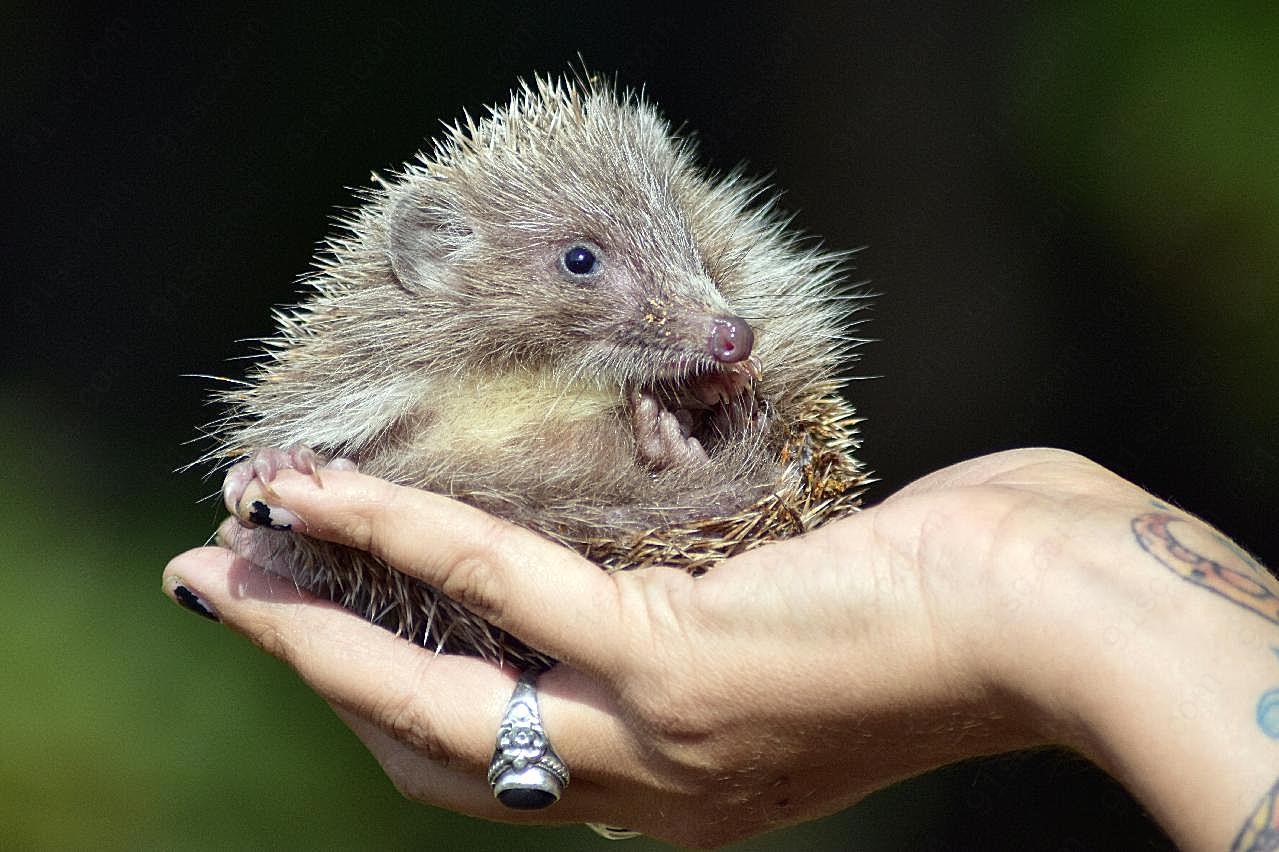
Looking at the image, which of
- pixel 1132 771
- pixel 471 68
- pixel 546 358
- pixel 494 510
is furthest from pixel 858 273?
pixel 1132 771

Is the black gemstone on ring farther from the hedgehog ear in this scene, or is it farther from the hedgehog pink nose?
the hedgehog ear

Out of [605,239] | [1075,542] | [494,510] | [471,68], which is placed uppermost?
[471,68]

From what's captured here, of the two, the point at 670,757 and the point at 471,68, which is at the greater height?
the point at 471,68

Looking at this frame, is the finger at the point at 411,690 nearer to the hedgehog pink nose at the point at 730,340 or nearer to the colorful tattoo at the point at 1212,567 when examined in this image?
the hedgehog pink nose at the point at 730,340

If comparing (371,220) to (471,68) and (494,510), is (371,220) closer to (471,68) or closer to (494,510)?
(494,510)

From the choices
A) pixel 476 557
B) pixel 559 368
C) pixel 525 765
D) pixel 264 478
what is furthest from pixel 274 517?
pixel 559 368

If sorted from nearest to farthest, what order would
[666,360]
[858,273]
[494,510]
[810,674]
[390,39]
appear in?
[810,674], [494,510], [666,360], [390,39], [858,273]

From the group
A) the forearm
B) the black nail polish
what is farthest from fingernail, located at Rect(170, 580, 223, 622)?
the forearm

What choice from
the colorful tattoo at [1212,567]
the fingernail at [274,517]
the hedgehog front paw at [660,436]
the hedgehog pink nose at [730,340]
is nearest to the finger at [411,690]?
the fingernail at [274,517]
